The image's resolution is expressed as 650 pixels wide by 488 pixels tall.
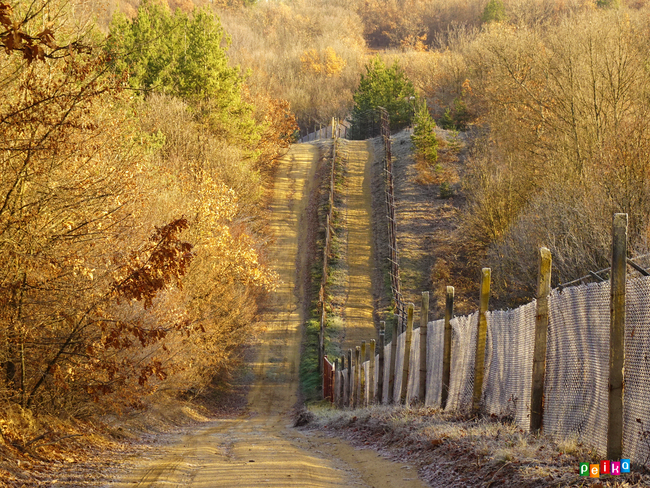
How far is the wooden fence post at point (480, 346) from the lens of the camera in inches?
377

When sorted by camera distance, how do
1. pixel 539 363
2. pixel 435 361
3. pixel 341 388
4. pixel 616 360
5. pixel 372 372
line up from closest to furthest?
1. pixel 616 360
2. pixel 539 363
3. pixel 435 361
4. pixel 372 372
5. pixel 341 388

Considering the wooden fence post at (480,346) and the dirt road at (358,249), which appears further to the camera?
the dirt road at (358,249)

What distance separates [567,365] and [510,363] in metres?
1.66

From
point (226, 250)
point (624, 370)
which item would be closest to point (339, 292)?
point (226, 250)

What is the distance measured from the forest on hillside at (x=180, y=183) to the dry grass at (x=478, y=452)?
3.71m

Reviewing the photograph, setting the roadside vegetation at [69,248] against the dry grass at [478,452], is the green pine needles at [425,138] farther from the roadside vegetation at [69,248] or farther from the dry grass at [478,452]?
the dry grass at [478,452]

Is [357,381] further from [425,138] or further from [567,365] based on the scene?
[425,138]

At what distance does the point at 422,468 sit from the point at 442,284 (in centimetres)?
2768

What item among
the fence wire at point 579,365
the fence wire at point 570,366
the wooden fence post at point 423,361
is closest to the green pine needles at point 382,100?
the wooden fence post at point 423,361

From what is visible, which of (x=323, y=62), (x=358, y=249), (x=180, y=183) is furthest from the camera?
(x=323, y=62)

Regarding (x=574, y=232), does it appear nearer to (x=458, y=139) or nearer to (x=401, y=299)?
(x=401, y=299)

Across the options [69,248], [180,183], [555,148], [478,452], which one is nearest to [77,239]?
[69,248]

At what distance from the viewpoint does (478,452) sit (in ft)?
24.3

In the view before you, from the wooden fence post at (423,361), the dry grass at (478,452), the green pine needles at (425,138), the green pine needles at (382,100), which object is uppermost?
the green pine needles at (382,100)
